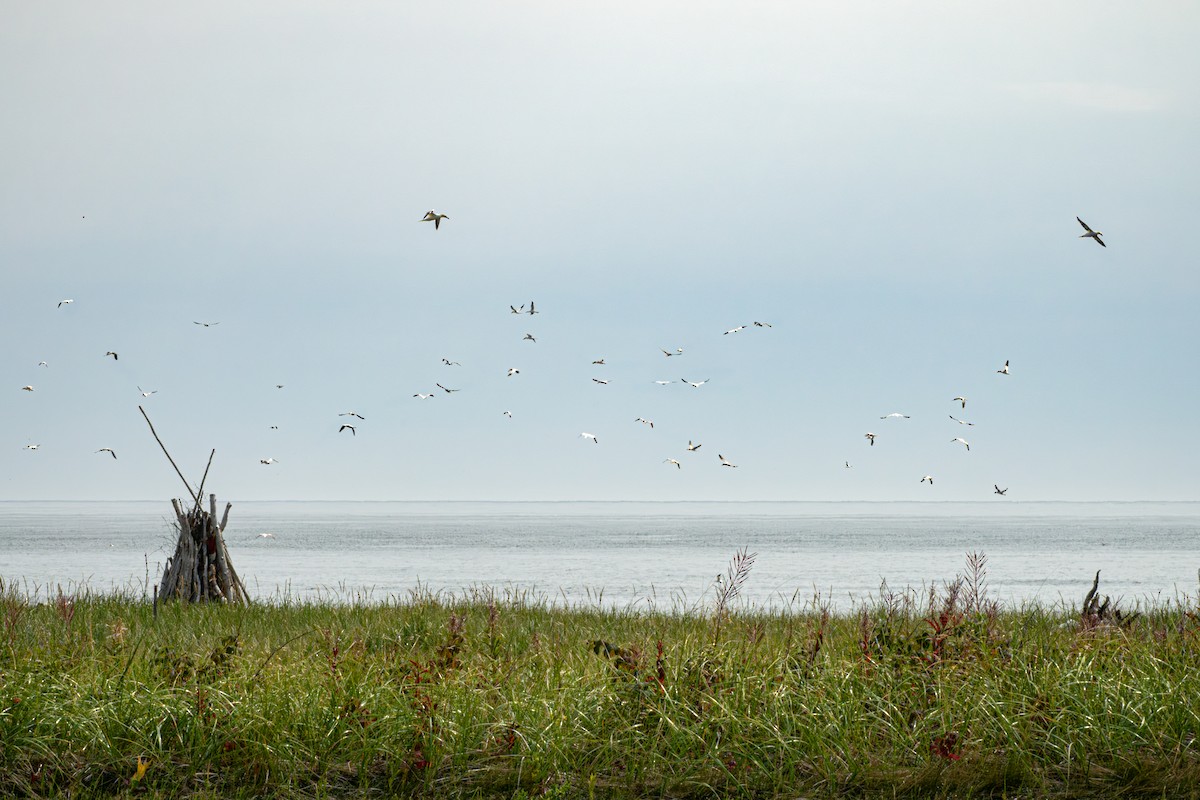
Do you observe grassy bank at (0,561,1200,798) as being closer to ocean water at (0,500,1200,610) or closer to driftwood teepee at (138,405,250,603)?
driftwood teepee at (138,405,250,603)

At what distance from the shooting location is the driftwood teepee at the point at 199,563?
17047mm

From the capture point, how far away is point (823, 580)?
41344 millimetres

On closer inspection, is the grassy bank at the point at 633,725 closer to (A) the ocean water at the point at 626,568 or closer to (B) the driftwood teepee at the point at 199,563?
(B) the driftwood teepee at the point at 199,563

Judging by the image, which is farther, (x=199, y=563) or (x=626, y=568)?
(x=626, y=568)

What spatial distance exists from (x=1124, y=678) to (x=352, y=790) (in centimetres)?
641

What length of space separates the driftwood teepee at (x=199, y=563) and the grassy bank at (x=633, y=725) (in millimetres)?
8114

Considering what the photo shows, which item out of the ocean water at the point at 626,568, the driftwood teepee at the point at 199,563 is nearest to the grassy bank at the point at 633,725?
the driftwood teepee at the point at 199,563

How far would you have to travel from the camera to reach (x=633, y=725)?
7562mm

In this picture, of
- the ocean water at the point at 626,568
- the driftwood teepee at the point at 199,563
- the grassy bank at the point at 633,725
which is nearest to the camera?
the grassy bank at the point at 633,725

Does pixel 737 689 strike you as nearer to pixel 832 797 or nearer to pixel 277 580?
pixel 832 797

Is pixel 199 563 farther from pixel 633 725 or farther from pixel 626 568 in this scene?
pixel 626 568

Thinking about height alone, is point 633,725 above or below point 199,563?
below

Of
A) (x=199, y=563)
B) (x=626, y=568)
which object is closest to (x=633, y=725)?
(x=199, y=563)

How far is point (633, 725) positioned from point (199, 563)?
1192 centimetres
